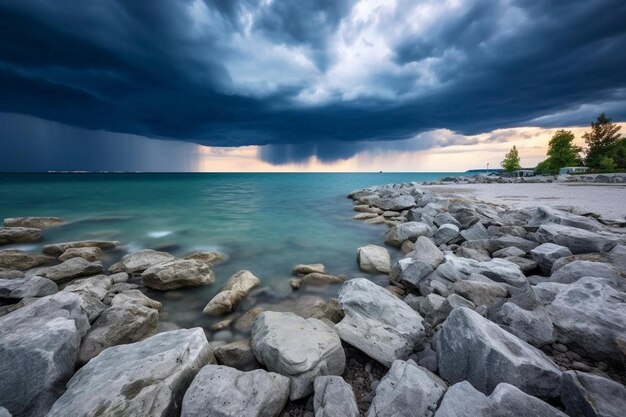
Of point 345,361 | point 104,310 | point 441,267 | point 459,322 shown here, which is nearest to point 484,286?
point 441,267

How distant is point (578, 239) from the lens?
6152mm

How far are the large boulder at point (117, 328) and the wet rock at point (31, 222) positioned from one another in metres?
13.7

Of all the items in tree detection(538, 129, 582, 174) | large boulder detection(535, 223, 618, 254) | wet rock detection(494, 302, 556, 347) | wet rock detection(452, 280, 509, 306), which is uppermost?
tree detection(538, 129, 582, 174)

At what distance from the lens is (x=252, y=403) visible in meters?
2.54

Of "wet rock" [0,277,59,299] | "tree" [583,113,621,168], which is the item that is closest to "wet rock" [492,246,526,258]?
"wet rock" [0,277,59,299]

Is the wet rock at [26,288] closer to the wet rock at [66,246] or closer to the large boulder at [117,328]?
the large boulder at [117,328]

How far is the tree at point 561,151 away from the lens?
58300mm

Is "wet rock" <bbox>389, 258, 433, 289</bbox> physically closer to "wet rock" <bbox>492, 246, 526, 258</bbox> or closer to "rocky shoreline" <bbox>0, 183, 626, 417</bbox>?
"rocky shoreline" <bbox>0, 183, 626, 417</bbox>

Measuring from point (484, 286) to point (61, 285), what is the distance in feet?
31.2

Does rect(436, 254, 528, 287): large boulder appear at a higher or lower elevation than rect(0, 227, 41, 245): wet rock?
higher

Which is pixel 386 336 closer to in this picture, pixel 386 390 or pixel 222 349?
pixel 386 390

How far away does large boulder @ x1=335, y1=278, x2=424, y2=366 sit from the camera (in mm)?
3486

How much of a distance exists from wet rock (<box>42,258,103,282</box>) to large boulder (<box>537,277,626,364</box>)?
10.0m

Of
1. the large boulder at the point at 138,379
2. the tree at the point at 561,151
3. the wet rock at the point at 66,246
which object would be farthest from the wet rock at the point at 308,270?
the tree at the point at 561,151
